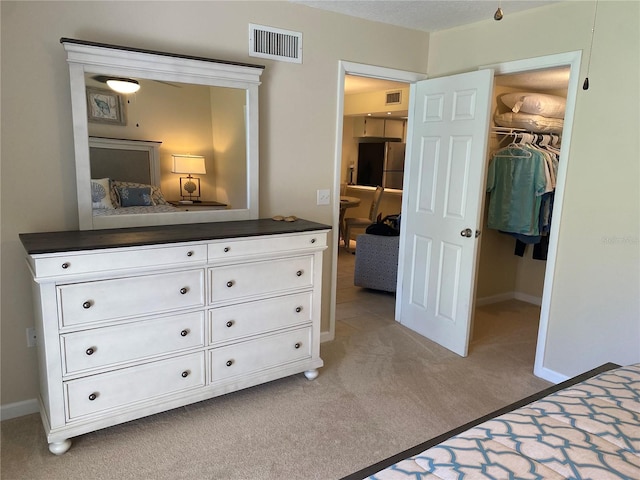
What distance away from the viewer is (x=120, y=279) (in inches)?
82.8

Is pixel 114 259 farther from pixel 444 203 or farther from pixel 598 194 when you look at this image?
pixel 598 194

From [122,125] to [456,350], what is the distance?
2792mm

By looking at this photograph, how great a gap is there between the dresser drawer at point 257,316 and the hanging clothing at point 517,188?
92.1 inches

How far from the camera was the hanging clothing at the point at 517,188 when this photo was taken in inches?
155

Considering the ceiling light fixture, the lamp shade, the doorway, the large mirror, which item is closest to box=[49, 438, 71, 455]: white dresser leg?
the large mirror

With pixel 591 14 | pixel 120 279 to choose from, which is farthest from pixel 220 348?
pixel 591 14

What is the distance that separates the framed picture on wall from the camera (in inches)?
91.9

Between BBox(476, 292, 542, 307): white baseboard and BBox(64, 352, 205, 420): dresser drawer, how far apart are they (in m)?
3.17

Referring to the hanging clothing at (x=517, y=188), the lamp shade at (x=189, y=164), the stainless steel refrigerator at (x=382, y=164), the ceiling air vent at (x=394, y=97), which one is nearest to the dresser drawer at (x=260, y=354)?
the lamp shade at (x=189, y=164)

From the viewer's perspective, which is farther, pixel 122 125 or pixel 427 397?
pixel 427 397

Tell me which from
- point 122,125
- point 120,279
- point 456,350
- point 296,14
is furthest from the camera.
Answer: point 456,350

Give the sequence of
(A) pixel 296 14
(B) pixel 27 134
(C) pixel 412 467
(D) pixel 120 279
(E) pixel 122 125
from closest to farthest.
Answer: (C) pixel 412 467 → (D) pixel 120 279 → (B) pixel 27 134 → (E) pixel 122 125 → (A) pixel 296 14

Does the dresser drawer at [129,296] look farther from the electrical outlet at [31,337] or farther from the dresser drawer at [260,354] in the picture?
the electrical outlet at [31,337]

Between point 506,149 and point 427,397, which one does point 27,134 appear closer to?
point 427,397
